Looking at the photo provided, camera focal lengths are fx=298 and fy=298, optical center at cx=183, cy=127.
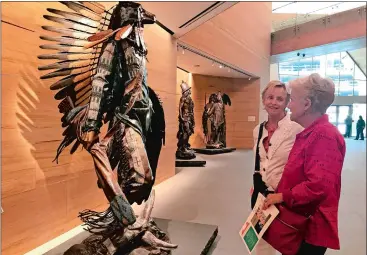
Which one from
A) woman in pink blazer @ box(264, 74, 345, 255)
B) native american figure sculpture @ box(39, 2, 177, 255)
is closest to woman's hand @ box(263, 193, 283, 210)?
woman in pink blazer @ box(264, 74, 345, 255)

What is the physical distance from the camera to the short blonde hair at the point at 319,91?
1161 millimetres

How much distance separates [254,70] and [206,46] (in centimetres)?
128

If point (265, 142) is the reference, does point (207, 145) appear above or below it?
below

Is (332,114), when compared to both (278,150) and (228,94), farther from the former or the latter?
(228,94)

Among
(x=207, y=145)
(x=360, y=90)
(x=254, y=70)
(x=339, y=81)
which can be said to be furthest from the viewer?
(x=207, y=145)

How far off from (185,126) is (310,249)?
16.9ft

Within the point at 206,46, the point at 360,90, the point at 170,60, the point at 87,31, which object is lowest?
the point at 360,90

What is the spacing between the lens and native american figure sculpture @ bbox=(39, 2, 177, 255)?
67.2 inches

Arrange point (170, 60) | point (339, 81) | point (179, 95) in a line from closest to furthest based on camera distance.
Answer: point (339, 81), point (170, 60), point (179, 95)

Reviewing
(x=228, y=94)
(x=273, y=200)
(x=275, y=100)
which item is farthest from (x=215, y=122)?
(x=273, y=200)

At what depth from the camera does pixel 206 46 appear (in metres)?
5.93

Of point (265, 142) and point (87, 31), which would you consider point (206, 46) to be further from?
point (265, 142)

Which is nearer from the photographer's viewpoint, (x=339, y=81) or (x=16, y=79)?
(x=339, y=81)

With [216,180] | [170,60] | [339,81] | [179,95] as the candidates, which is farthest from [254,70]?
[339,81]
